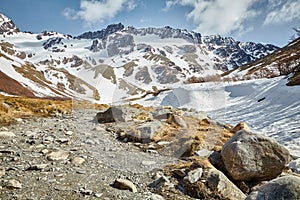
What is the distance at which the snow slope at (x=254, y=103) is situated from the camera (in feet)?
48.9

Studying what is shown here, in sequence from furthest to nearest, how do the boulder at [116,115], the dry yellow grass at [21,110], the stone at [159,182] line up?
the boulder at [116,115] → the dry yellow grass at [21,110] → the stone at [159,182]

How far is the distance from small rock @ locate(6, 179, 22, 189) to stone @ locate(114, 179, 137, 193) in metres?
2.12

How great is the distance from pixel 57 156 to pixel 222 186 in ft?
15.8

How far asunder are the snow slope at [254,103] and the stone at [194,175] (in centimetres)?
593

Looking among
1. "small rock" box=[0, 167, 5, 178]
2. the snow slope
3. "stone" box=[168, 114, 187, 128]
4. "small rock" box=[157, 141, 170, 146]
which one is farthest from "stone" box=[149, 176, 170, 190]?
the snow slope

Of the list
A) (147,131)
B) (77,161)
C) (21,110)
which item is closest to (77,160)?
(77,161)

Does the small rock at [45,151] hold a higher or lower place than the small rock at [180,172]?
higher

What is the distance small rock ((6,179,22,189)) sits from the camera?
18.0 ft

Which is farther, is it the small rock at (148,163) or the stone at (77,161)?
the small rock at (148,163)

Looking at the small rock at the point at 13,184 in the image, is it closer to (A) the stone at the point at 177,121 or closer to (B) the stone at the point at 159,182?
(B) the stone at the point at 159,182

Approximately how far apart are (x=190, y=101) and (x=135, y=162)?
2810 centimetres

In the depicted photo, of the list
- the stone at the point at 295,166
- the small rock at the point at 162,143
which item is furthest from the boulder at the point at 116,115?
the stone at the point at 295,166

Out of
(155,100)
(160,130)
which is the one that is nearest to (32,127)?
(160,130)

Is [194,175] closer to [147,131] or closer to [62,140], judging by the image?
[147,131]
